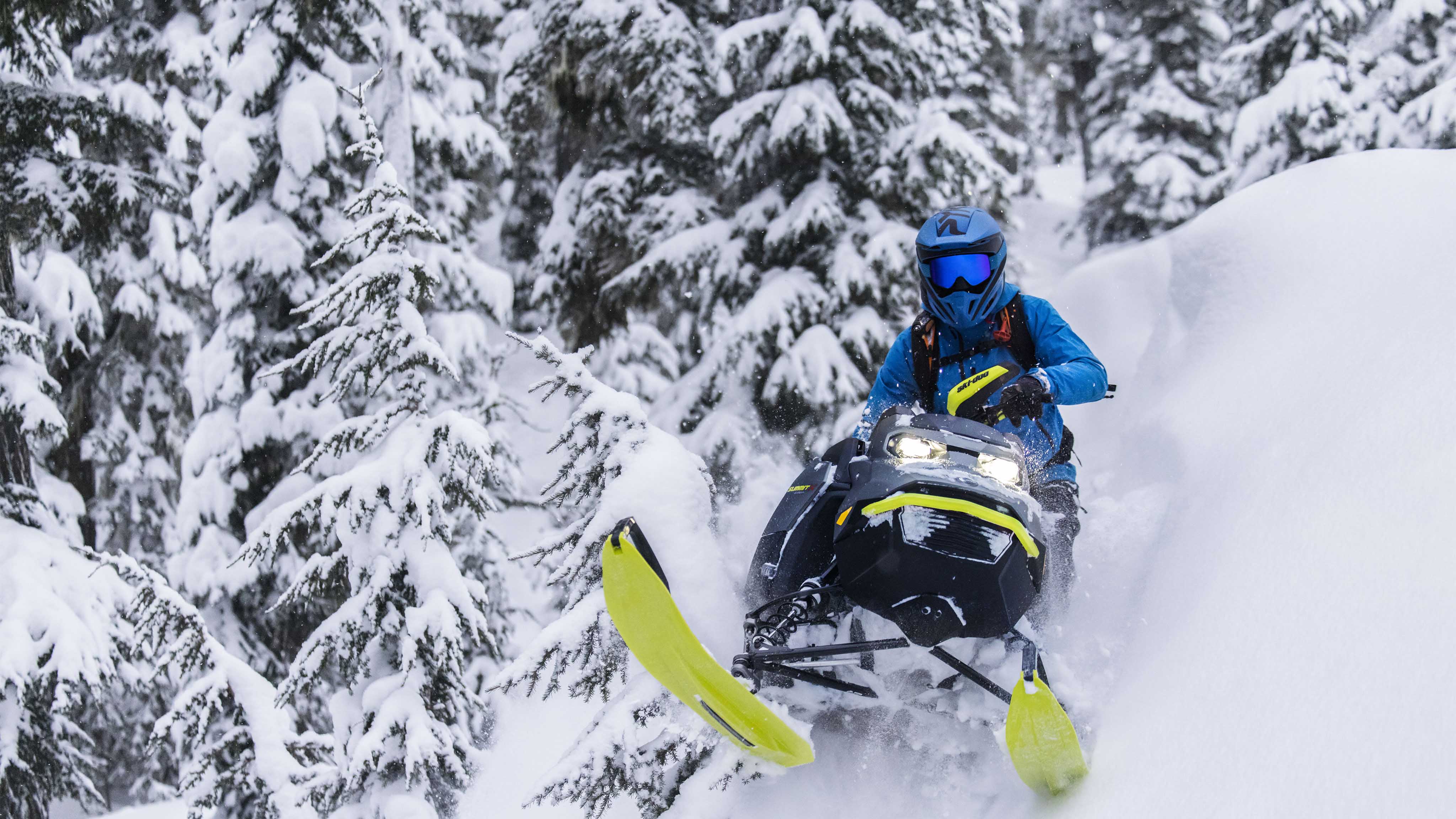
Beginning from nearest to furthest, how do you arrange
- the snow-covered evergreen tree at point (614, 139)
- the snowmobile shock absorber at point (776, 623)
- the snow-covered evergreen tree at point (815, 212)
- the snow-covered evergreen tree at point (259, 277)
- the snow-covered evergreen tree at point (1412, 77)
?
the snowmobile shock absorber at point (776, 623)
the snow-covered evergreen tree at point (259, 277)
the snow-covered evergreen tree at point (815, 212)
the snow-covered evergreen tree at point (614, 139)
the snow-covered evergreen tree at point (1412, 77)

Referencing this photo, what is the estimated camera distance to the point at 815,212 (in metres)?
9.45

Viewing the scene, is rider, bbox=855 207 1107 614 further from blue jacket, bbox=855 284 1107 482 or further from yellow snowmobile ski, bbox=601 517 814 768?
yellow snowmobile ski, bbox=601 517 814 768

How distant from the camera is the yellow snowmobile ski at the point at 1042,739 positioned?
10.3 ft

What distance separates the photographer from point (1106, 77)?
2552cm

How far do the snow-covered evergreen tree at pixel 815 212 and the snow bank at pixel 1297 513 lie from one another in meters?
3.29

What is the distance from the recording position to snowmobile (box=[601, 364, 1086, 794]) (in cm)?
320

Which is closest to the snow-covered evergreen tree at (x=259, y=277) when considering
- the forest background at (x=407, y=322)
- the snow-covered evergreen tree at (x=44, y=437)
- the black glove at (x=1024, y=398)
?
the forest background at (x=407, y=322)

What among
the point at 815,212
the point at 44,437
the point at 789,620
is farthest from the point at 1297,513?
the point at 44,437

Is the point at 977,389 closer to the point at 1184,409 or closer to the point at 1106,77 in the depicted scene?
the point at 1184,409

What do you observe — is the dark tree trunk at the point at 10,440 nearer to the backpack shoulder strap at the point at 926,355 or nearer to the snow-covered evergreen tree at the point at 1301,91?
the backpack shoulder strap at the point at 926,355

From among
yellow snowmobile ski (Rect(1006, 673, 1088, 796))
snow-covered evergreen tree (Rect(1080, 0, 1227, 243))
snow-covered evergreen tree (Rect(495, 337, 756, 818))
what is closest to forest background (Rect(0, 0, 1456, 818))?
snow-covered evergreen tree (Rect(495, 337, 756, 818))

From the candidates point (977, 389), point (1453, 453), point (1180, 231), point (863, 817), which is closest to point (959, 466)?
point (977, 389)

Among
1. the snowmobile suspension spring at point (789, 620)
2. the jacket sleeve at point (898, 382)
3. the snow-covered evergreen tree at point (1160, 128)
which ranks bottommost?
the snow-covered evergreen tree at point (1160, 128)

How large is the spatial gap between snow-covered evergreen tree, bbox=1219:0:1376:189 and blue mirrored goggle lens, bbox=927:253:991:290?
11444mm
